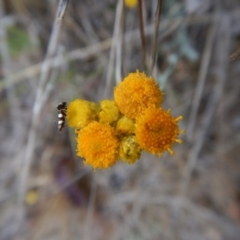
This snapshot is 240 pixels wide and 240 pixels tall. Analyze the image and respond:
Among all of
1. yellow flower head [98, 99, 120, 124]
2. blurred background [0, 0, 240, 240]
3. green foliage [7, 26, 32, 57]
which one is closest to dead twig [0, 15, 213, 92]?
blurred background [0, 0, 240, 240]

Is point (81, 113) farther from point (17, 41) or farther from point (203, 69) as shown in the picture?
point (17, 41)

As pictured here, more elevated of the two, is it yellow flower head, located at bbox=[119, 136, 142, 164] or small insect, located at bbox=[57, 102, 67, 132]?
small insect, located at bbox=[57, 102, 67, 132]

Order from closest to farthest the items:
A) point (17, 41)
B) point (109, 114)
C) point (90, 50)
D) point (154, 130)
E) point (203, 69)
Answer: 1. point (154, 130)
2. point (109, 114)
3. point (203, 69)
4. point (90, 50)
5. point (17, 41)

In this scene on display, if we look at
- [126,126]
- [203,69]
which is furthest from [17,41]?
[126,126]

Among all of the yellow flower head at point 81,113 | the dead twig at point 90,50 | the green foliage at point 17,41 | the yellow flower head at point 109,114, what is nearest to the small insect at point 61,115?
the yellow flower head at point 81,113

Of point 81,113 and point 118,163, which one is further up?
point 118,163

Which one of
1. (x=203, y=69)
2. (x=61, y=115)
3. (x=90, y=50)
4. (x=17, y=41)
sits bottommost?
(x=61, y=115)

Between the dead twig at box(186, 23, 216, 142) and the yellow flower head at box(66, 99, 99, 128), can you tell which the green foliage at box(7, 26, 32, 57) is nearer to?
the dead twig at box(186, 23, 216, 142)
